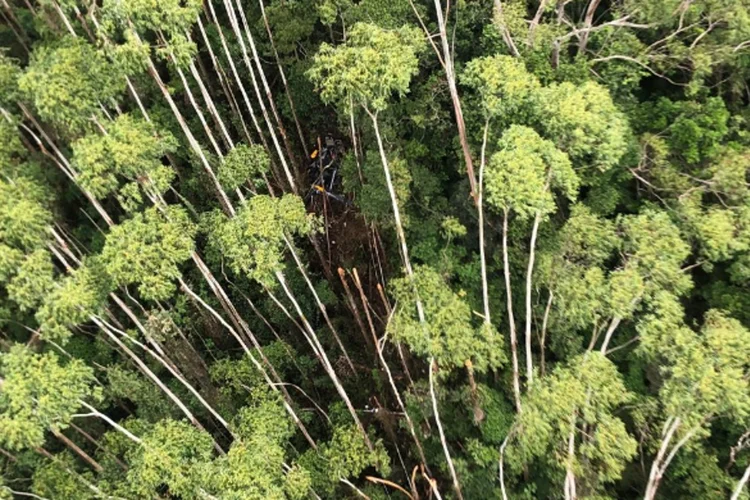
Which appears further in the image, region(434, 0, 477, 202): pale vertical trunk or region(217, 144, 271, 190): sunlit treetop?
region(217, 144, 271, 190): sunlit treetop

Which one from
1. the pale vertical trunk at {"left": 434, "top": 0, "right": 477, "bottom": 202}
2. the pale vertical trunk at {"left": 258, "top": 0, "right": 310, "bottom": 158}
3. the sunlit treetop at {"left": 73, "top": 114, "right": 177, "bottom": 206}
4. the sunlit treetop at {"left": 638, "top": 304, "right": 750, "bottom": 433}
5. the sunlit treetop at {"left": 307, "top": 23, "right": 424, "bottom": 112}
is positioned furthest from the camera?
the pale vertical trunk at {"left": 258, "top": 0, "right": 310, "bottom": 158}

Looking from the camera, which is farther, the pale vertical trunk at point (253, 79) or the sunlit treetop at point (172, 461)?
the pale vertical trunk at point (253, 79)

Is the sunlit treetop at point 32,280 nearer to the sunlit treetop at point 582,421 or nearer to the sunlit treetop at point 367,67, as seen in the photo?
the sunlit treetop at point 367,67

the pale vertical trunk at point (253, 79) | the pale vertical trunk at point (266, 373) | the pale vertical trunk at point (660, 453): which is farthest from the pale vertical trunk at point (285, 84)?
the pale vertical trunk at point (660, 453)

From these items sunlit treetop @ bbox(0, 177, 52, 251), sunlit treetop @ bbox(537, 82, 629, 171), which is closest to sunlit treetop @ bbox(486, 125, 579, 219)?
sunlit treetop @ bbox(537, 82, 629, 171)

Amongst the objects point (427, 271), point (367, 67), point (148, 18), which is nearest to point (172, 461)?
point (427, 271)

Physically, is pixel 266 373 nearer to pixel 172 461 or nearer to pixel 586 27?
pixel 172 461

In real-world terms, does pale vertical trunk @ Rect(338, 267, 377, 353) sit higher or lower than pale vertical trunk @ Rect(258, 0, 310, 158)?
lower

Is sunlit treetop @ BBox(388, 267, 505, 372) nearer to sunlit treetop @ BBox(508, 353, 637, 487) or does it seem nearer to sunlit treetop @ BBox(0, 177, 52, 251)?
sunlit treetop @ BBox(508, 353, 637, 487)

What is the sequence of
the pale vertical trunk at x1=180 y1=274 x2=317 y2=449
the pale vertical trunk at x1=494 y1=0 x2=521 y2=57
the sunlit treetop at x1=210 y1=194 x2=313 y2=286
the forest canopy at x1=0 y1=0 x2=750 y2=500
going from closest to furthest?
the forest canopy at x1=0 y1=0 x2=750 y2=500 → the sunlit treetop at x1=210 y1=194 x2=313 y2=286 → the pale vertical trunk at x1=180 y1=274 x2=317 y2=449 → the pale vertical trunk at x1=494 y1=0 x2=521 y2=57
